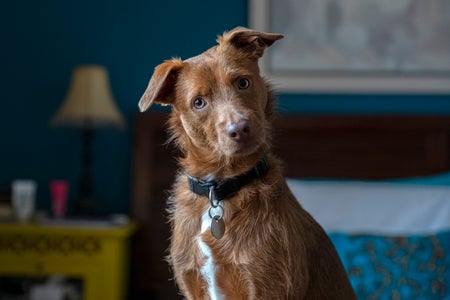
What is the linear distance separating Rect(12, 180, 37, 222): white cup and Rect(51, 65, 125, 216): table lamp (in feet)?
0.73

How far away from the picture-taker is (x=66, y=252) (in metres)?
2.87

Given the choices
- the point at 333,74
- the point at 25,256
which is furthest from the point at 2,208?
the point at 333,74

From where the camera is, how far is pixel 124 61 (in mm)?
3250

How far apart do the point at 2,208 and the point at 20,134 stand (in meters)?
0.49

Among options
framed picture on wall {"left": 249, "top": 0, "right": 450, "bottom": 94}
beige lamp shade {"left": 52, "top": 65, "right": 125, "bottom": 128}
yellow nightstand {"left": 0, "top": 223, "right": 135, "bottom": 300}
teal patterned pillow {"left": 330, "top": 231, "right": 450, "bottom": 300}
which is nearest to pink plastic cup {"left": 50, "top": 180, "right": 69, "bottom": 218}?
yellow nightstand {"left": 0, "top": 223, "right": 135, "bottom": 300}

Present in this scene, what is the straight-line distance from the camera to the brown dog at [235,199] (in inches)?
46.6

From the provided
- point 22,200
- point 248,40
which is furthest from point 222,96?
point 22,200

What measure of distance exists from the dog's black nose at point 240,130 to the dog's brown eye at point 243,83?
11 centimetres

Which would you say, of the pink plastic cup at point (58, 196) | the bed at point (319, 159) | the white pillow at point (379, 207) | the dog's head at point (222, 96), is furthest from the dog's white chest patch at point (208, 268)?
the pink plastic cup at point (58, 196)

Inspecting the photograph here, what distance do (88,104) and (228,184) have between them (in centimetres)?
183

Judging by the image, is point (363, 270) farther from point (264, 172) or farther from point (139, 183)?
point (139, 183)

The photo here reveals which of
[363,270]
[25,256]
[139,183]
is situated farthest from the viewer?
[139,183]

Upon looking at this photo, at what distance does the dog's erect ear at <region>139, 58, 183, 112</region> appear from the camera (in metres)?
1.23

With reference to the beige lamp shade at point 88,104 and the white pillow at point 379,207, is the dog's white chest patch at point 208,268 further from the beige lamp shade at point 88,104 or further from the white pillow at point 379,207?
the beige lamp shade at point 88,104
